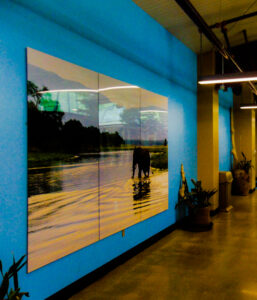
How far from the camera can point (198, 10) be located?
4797mm

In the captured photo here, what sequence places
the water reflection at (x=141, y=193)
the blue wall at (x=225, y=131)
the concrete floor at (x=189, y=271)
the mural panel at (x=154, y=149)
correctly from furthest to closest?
the blue wall at (x=225, y=131) < the mural panel at (x=154, y=149) < the water reflection at (x=141, y=193) < the concrete floor at (x=189, y=271)

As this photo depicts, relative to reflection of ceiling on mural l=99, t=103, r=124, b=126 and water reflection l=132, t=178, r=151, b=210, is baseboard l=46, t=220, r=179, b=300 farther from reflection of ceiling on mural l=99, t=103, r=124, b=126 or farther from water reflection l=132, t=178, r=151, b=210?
reflection of ceiling on mural l=99, t=103, r=124, b=126

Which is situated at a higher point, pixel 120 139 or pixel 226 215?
pixel 120 139

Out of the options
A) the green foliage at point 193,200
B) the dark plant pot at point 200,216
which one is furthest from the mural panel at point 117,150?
the dark plant pot at point 200,216

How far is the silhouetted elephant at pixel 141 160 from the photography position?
420 cm

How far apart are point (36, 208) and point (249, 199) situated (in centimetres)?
821

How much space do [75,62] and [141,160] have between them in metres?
1.88

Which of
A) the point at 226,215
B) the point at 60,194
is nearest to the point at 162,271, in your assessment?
the point at 60,194

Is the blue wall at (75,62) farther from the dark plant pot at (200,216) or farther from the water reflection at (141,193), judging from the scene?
the dark plant pot at (200,216)

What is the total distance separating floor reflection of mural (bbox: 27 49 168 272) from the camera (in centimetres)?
267

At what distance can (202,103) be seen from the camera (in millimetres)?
6727

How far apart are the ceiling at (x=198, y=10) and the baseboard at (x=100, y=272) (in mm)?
3877

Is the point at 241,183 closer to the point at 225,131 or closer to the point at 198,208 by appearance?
the point at 225,131

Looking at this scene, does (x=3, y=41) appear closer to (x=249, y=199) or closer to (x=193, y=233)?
(x=193, y=233)
